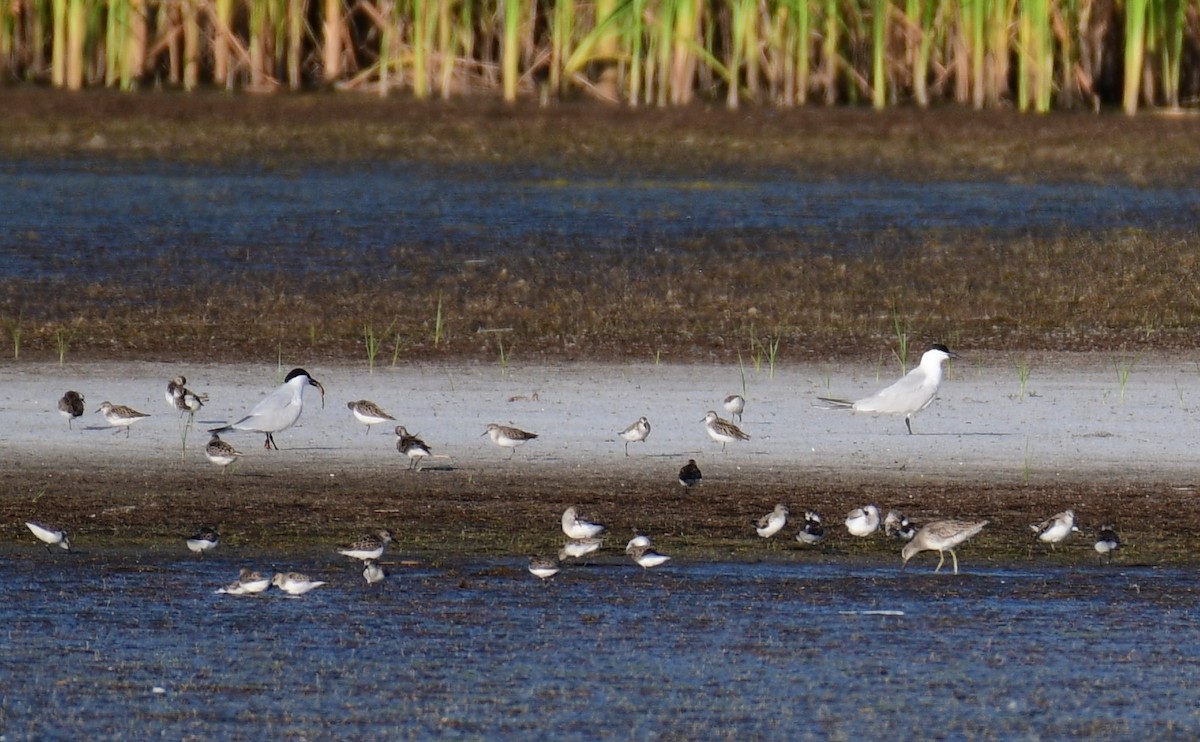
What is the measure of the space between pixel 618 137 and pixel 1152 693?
51.6 ft

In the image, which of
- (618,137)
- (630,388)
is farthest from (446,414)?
(618,137)

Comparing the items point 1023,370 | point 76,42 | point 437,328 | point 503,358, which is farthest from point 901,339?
point 76,42

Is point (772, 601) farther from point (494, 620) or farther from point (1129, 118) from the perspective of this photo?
point (1129, 118)

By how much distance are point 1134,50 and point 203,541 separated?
51.5 feet

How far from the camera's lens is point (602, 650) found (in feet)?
21.8

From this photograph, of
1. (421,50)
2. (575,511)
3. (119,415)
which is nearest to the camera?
(575,511)

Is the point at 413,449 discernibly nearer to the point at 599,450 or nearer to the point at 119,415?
the point at 599,450

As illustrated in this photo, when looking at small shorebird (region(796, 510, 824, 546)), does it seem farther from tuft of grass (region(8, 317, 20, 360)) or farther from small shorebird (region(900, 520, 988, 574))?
Result: tuft of grass (region(8, 317, 20, 360))

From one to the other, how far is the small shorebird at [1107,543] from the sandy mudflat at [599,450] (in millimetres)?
484

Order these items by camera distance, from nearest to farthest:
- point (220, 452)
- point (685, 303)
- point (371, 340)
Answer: point (220, 452), point (371, 340), point (685, 303)

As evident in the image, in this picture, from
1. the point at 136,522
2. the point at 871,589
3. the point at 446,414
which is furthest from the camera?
the point at 446,414

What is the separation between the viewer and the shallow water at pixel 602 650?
594 centimetres

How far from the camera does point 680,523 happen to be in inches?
331

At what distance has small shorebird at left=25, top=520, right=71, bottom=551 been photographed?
7711 mm
